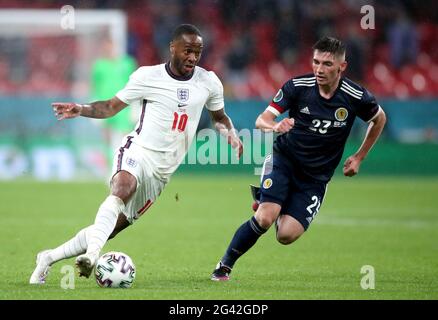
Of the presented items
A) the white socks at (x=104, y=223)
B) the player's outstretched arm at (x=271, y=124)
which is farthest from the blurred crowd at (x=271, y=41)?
the white socks at (x=104, y=223)

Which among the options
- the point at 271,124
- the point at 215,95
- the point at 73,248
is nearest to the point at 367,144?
the point at 271,124

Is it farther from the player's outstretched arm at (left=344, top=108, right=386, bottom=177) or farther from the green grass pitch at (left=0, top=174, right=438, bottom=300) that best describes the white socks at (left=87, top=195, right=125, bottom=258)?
the player's outstretched arm at (left=344, top=108, right=386, bottom=177)

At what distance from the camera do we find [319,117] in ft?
27.1

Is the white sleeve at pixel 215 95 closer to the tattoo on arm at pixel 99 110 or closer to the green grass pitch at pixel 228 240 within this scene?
the tattoo on arm at pixel 99 110

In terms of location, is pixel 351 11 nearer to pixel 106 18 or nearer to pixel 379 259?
pixel 106 18

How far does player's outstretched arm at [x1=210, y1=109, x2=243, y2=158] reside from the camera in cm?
825

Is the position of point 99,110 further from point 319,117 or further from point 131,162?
point 319,117

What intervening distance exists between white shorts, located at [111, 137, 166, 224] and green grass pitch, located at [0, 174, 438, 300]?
0.64m

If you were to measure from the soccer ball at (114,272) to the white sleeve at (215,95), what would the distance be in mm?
1757

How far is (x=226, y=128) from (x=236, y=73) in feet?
43.8

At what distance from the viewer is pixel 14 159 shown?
19.4 metres

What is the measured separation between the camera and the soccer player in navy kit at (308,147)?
810 cm

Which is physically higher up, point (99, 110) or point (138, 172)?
point (99, 110)

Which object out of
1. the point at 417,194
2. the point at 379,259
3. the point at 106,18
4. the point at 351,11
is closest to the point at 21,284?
the point at 379,259
